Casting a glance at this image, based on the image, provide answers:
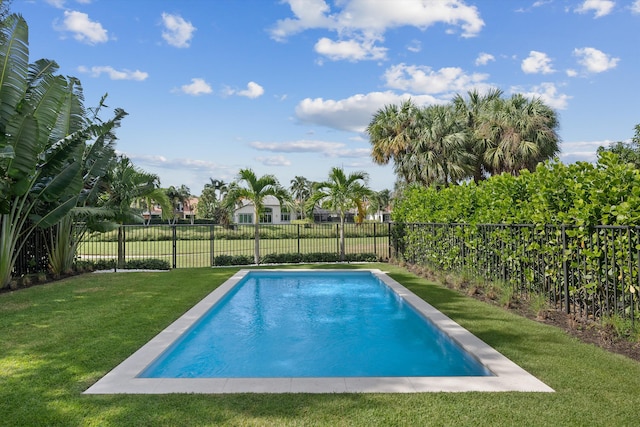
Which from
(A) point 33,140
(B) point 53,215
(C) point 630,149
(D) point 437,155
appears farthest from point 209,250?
(C) point 630,149

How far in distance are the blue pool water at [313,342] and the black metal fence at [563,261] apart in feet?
7.37

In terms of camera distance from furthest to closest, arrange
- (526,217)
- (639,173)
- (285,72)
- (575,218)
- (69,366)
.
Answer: (285,72) → (526,217) → (575,218) → (639,173) → (69,366)

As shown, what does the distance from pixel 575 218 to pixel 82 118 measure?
1349 cm

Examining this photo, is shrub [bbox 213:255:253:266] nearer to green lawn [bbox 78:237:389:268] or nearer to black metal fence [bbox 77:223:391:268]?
black metal fence [bbox 77:223:391:268]

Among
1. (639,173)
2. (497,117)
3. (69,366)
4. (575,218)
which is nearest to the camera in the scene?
(69,366)

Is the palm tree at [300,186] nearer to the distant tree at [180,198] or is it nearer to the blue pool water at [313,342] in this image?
the distant tree at [180,198]

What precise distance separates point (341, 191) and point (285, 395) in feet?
44.7

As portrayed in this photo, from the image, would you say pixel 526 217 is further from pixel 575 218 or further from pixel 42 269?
pixel 42 269

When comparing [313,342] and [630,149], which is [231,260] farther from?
[630,149]

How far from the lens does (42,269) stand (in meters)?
12.5

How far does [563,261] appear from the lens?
20.3 feet

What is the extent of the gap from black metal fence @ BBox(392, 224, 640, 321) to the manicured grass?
783 millimetres

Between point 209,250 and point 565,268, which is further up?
point 565,268

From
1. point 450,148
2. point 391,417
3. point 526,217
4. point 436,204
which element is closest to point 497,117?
point 450,148
